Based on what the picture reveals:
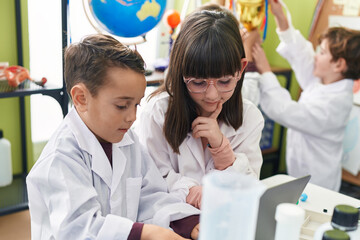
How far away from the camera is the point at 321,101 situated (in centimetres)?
215

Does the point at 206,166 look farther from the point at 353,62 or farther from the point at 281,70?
the point at 281,70

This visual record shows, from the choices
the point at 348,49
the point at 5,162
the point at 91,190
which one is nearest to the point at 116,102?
the point at 91,190

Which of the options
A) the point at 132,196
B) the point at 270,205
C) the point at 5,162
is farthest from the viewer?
the point at 5,162

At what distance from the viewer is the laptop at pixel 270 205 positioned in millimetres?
752

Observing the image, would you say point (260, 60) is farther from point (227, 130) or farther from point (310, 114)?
point (227, 130)

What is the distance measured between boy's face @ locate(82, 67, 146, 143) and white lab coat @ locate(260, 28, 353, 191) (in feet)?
4.38

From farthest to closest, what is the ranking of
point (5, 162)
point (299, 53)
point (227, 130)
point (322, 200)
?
1. point (299, 53)
2. point (5, 162)
3. point (227, 130)
4. point (322, 200)

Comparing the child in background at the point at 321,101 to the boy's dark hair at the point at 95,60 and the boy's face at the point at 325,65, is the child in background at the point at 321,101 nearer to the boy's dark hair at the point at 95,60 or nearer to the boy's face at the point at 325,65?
the boy's face at the point at 325,65

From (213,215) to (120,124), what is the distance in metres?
0.52

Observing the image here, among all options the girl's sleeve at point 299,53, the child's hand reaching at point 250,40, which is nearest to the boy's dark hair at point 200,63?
the child's hand reaching at point 250,40

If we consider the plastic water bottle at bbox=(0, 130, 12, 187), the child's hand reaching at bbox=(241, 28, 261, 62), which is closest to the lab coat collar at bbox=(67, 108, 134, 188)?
the plastic water bottle at bbox=(0, 130, 12, 187)

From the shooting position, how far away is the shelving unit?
1.63m

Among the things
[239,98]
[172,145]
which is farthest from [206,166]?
[239,98]

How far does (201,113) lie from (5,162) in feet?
3.72
